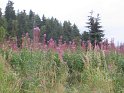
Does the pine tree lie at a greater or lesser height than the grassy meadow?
greater

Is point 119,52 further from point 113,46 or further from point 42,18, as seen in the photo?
point 42,18

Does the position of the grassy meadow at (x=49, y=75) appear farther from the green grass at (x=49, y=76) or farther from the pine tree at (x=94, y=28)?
the pine tree at (x=94, y=28)

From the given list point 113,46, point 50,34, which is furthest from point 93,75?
point 50,34

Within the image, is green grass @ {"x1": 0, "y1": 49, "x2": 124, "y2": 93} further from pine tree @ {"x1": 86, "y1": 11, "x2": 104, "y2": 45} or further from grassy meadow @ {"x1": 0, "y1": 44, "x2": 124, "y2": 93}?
pine tree @ {"x1": 86, "y1": 11, "x2": 104, "y2": 45}

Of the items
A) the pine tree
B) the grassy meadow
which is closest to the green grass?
the grassy meadow

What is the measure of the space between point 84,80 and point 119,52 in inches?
133

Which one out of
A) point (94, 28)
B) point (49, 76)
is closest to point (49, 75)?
point (49, 76)

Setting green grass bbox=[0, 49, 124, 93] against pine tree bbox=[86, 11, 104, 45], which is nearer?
green grass bbox=[0, 49, 124, 93]

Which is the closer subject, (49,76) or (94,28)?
(49,76)

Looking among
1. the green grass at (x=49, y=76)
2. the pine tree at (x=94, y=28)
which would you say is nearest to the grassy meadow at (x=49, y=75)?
the green grass at (x=49, y=76)

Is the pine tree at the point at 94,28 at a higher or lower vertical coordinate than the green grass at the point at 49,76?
higher

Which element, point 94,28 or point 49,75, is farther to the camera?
point 94,28

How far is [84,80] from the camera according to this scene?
951cm

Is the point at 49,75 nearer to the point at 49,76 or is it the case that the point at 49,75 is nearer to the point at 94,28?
the point at 49,76
